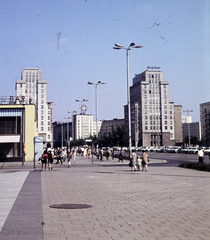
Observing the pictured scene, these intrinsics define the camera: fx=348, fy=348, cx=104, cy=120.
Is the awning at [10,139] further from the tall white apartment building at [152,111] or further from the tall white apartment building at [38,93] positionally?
the tall white apartment building at [152,111]

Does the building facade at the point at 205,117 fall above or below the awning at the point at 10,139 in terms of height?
above

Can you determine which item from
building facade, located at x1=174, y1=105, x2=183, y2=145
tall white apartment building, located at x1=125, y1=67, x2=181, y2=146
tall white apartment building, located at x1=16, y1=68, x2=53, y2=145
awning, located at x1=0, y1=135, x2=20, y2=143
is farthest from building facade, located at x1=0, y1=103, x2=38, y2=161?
Answer: building facade, located at x1=174, y1=105, x2=183, y2=145

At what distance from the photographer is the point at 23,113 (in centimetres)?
4422

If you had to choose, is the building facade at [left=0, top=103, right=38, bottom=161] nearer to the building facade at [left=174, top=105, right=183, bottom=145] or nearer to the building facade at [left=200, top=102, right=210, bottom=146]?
the building facade at [left=200, top=102, right=210, bottom=146]

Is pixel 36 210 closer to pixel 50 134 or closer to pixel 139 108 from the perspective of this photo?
pixel 50 134

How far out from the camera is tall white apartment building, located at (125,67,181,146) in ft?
513

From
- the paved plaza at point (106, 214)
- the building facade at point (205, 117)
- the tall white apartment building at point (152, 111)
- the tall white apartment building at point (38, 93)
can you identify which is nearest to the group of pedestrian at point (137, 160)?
the paved plaza at point (106, 214)

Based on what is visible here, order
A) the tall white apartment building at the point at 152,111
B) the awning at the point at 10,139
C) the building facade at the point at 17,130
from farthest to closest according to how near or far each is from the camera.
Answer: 1. the tall white apartment building at the point at 152,111
2. the building facade at the point at 17,130
3. the awning at the point at 10,139

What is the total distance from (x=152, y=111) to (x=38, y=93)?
5160 cm

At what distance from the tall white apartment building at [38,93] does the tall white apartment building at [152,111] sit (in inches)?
1547

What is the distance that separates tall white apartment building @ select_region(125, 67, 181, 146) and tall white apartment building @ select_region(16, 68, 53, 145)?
129ft

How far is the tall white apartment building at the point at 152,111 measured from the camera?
6161 inches

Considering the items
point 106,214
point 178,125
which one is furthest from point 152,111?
point 106,214

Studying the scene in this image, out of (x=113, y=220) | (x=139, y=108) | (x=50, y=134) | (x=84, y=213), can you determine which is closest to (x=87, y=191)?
(x=84, y=213)
